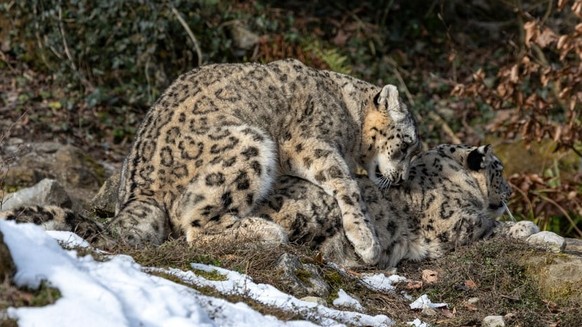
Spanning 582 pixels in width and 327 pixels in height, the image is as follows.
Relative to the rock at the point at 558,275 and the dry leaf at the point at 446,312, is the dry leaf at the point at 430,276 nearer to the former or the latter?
the dry leaf at the point at 446,312

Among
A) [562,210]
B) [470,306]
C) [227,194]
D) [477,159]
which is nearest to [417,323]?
[470,306]

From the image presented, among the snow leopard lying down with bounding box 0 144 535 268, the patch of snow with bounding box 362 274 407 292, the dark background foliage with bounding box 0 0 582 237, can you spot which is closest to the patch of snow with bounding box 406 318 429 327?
the patch of snow with bounding box 362 274 407 292

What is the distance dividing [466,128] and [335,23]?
302 cm

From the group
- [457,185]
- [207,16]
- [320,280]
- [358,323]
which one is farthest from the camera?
[207,16]

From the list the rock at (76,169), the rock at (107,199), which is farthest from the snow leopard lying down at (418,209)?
the rock at (76,169)

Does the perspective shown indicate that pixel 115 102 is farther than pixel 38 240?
Yes

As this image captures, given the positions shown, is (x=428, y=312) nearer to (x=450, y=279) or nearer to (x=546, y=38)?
(x=450, y=279)

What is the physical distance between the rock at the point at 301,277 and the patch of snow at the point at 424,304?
715 millimetres

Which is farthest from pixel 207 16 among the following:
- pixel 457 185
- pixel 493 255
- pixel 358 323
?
pixel 358 323

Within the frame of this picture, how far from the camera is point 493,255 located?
850cm

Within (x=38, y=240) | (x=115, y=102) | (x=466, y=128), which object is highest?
(x=38, y=240)

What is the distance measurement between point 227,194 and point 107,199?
268cm

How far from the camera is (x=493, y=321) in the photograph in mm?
7266

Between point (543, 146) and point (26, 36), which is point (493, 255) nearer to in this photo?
point (543, 146)
